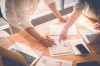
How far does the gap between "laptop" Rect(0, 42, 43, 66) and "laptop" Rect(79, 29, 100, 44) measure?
0.45 metres

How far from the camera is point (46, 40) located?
1497 millimetres

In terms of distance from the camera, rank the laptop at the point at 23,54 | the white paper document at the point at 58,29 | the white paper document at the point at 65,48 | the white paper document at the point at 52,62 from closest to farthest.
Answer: the laptop at the point at 23,54, the white paper document at the point at 52,62, the white paper document at the point at 65,48, the white paper document at the point at 58,29

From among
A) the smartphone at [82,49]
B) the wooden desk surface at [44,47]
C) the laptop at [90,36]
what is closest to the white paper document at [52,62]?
the wooden desk surface at [44,47]

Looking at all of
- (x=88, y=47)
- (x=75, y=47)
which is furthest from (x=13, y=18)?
(x=88, y=47)

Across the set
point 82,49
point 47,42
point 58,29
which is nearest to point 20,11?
point 47,42

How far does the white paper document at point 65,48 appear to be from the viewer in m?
1.41

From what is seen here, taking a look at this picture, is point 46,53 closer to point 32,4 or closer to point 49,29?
point 49,29

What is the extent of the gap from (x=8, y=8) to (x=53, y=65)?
2.00 feet

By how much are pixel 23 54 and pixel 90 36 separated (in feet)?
2.08

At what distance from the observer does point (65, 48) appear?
57.4 inches

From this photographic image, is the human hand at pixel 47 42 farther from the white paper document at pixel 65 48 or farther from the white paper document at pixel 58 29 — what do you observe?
the white paper document at pixel 58 29

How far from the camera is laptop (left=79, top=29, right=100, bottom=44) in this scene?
4.80 feet

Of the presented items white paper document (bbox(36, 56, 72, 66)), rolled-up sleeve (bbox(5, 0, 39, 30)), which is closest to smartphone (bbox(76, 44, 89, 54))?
white paper document (bbox(36, 56, 72, 66))

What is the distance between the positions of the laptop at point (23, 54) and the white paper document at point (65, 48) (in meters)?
0.12
